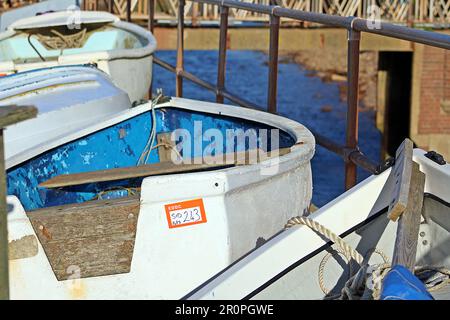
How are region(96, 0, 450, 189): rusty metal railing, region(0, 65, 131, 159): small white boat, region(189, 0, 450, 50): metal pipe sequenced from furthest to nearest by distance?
region(0, 65, 131, 159): small white boat → region(96, 0, 450, 189): rusty metal railing → region(189, 0, 450, 50): metal pipe

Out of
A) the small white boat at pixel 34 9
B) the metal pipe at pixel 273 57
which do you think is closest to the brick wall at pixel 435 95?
the small white boat at pixel 34 9

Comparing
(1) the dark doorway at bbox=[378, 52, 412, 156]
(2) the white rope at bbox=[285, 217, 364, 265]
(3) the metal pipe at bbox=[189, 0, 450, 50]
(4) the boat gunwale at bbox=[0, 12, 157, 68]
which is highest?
(3) the metal pipe at bbox=[189, 0, 450, 50]

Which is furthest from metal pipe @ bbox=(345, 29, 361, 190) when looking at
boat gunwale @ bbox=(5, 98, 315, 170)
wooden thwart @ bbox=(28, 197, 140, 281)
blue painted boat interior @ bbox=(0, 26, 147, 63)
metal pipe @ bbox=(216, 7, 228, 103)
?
blue painted boat interior @ bbox=(0, 26, 147, 63)

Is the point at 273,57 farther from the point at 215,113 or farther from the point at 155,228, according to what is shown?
the point at 155,228

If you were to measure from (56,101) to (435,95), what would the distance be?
11322 millimetres

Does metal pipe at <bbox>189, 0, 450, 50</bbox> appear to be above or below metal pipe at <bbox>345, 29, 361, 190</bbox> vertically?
above

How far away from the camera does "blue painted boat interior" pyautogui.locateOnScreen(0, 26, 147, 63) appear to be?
8789mm

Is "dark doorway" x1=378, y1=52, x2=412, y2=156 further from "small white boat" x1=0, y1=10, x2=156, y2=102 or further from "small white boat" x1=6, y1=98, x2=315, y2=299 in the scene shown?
"small white boat" x1=6, y1=98, x2=315, y2=299

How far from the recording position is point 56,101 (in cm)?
503

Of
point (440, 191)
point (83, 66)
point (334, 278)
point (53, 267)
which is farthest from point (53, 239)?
point (83, 66)

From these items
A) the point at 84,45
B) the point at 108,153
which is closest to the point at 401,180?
the point at 108,153

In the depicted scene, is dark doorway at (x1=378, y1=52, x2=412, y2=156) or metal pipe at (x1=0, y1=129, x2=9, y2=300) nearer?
metal pipe at (x1=0, y1=129, x2=9, y2=300)

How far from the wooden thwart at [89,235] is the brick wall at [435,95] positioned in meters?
12.7

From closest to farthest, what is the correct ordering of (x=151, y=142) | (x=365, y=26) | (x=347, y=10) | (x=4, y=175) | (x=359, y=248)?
1. (x=4, y=175)
2. (x=359, y=248)
3. (x=365, y=26)
4. (x=151, y=142)
5. (x=347, y=10)
